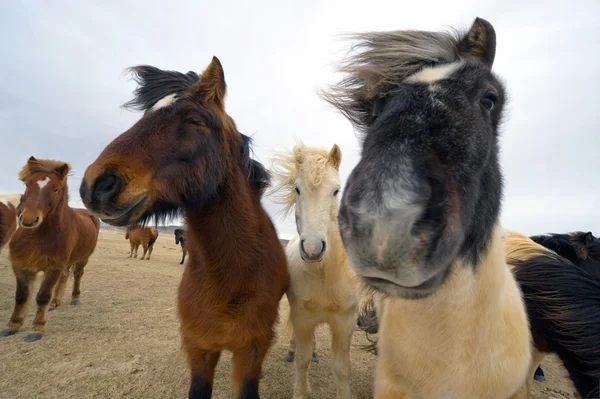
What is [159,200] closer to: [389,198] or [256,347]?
[256,347]

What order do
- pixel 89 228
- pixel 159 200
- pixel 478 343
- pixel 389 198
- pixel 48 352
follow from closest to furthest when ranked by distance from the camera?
pixel 389 198 → pixel 478 343 → pixel 159 200 → pixel 48 352 → pixel 89 228

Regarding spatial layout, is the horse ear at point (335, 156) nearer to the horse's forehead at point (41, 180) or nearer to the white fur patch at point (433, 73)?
the white fur patch at point (433, 73)

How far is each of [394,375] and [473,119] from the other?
1.56 m

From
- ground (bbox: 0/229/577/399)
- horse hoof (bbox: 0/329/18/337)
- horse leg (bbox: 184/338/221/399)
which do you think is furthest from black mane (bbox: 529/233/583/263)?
horse hoof (bbox: 0/329/18/337)

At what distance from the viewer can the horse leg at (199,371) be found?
2662mm

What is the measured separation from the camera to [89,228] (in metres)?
7.22

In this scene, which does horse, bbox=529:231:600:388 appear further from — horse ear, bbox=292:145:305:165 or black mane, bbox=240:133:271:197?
black mane, bbox=240:133:271:197

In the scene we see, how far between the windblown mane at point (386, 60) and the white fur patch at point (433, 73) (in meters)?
0.06

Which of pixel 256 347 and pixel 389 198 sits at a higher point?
pixel 389 198

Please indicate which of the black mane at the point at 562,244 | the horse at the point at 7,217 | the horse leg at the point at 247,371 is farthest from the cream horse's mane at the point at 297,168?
the horse at the point at 7,217

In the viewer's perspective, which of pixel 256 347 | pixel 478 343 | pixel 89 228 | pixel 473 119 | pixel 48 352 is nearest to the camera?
pixel 473 119

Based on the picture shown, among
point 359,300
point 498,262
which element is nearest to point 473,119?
point 498,262

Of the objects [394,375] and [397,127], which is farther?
[394,375]

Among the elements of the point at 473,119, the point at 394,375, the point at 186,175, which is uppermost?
the point at 473,119
